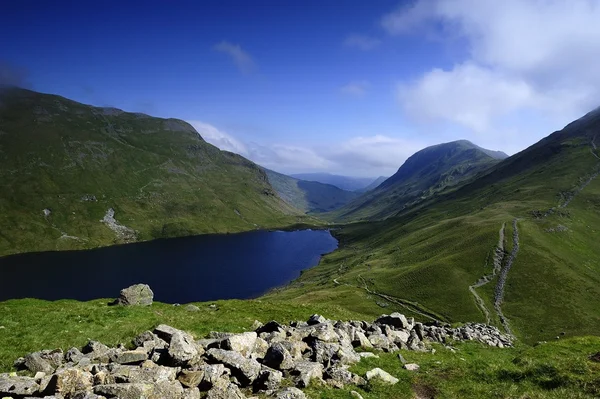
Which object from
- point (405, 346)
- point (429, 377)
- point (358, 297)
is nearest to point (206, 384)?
point (429, 377)

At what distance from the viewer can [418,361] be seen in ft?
87.6

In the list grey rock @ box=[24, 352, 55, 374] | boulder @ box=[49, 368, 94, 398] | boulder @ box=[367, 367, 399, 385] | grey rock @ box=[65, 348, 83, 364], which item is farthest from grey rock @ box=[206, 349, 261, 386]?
grey rock @ box=[24, 352, 55, 374]

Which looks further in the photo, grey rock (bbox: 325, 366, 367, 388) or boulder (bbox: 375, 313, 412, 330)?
boulder (bbox: 375, 313, 412, 330)

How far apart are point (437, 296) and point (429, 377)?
94.6 meters

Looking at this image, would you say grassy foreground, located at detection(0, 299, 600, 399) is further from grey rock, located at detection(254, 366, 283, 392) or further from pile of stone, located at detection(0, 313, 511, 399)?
grey rock, located at detection(254, 366, 283, 392)

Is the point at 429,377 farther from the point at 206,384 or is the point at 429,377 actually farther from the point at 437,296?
the point at 437,296

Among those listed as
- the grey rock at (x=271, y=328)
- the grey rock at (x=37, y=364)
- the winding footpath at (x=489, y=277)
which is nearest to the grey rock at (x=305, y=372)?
the grey rock at (x=271, y=328)

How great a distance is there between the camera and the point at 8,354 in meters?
22.2

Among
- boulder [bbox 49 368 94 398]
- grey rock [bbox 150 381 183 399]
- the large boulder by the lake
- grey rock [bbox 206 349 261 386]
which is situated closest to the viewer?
boulder [bbox 49 368 94 398]

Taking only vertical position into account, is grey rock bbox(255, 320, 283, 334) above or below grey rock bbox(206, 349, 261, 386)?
below

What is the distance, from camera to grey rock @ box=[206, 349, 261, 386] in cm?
1839

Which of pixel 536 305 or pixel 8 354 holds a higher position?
pixel 8 354

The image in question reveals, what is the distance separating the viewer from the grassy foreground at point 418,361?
1956 centimetres

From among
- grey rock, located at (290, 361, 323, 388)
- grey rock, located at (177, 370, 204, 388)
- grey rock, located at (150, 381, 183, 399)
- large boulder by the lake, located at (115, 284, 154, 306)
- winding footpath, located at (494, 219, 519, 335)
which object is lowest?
winding footpath, located at (494, 219, 519, 335)
